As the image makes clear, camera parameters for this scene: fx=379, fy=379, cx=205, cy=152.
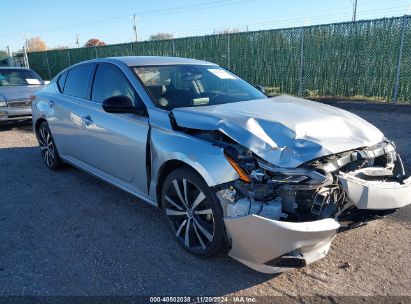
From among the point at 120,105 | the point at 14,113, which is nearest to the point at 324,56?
the point at 14,113

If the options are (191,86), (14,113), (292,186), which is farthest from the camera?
(14,113)

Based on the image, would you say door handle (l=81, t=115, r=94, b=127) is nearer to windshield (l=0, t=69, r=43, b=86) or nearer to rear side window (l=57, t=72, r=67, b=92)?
rear side window (l=57, t=72, r=67, b=92)

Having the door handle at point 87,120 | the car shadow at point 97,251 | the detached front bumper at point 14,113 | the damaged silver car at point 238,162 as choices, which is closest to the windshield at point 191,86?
the damaged silver car at point 238,162

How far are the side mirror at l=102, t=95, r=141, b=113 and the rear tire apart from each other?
7.61 ft

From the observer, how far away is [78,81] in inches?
201

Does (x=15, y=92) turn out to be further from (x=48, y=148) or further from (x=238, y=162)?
(x=238, y=162)

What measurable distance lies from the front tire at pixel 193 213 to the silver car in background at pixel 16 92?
7418 mm

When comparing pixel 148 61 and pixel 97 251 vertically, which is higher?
pixel 148 61

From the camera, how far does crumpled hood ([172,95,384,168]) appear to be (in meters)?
2.91

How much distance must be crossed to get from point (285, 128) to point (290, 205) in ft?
2.26

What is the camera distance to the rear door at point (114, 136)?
3.78m

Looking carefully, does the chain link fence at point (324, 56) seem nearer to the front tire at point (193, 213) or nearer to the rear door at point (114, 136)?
the rear door at point (114, 136)

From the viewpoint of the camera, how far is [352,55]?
11.4 meters

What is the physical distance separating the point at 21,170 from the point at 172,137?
3786mm
